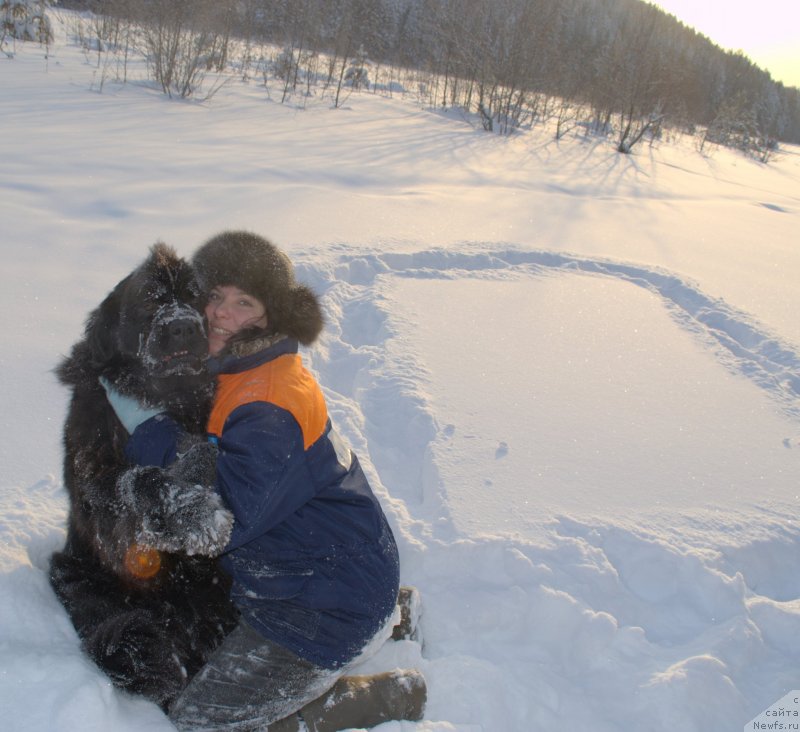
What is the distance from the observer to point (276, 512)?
5.40 feet

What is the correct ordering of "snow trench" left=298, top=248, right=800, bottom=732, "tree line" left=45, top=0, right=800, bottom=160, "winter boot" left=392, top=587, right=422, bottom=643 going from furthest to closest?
"tree line" left=45, top=0, right=800, bottom=160 < "winter boot" left=392, top=587, right=422, bottom=643 < "snow trench" left=298, top=248, right=800, bottom=732

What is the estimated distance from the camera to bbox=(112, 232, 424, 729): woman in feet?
5.33

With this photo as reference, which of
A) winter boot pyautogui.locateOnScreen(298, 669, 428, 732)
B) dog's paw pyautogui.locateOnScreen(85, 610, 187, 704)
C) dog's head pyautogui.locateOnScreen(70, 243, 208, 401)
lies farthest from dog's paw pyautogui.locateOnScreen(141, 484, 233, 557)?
winter boot pyautogui.locateOnScreen(298, 669, 428, 732)

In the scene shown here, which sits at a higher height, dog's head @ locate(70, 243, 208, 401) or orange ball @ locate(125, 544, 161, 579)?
dog's head @ locate(70, 243, 208, 401)

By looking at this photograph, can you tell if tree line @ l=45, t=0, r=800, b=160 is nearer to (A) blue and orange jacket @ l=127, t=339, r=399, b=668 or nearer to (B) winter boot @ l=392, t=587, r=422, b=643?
(A) blue and orange jacket @ l=127, t=339, r=399, b=668

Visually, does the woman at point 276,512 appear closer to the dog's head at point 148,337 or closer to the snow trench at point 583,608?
the dog's head at point 148,337

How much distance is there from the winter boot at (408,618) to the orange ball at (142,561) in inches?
32.9

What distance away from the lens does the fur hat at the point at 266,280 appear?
189 centimetres

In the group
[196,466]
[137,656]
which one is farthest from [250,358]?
[137,656]

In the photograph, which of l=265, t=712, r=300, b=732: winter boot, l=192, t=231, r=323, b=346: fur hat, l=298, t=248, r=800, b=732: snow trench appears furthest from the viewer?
l=298, t=248, r=800, b=732: snow trench

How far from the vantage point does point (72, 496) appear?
1802mm

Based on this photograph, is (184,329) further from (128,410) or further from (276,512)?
(276,512)

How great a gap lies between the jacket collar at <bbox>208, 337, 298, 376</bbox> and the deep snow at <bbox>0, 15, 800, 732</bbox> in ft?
2.56

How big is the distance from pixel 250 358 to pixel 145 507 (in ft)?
1.64
